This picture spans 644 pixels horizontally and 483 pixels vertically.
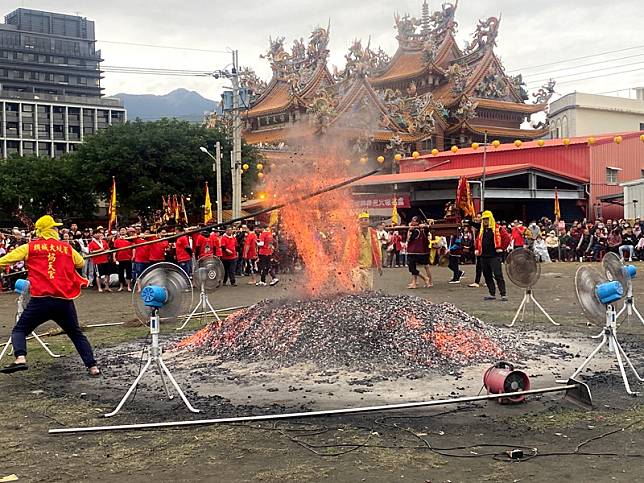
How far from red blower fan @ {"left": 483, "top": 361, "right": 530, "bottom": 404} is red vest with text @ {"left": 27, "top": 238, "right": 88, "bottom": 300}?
5176 millimetres

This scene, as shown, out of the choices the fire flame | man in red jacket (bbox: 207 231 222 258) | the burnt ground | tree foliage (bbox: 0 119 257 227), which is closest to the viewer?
the burnt ground

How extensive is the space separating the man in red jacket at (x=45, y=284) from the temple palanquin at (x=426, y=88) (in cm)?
3241

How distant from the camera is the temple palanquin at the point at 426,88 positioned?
43.6 metres

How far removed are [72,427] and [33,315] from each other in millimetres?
2361

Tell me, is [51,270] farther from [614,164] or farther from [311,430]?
[614,164]

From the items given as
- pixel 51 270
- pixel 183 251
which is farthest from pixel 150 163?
pixel 51 270

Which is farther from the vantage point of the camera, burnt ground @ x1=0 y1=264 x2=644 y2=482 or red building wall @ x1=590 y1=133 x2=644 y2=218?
red building wall @ x1=590 y1=133 x2=644 y2=218

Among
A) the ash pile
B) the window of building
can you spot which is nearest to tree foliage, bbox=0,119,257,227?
the window of building

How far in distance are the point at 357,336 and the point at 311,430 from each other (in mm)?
3159

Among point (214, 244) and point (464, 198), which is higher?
point (464, 198)

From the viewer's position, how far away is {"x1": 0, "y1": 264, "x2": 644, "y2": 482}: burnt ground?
17.7 feet

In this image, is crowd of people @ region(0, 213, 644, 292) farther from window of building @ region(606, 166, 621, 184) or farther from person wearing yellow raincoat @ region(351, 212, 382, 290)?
window of building @ region(606, 166, 621, 184)

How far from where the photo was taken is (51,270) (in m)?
8.70

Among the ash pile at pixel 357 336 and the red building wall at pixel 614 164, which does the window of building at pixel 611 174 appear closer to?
the red building wall at pixel 614 164
